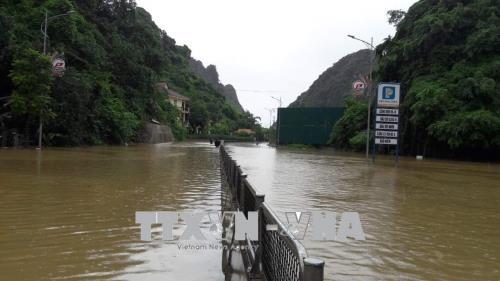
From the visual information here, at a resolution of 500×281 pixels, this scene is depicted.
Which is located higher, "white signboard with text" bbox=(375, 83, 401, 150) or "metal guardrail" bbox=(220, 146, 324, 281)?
"white signboard with text" bbox=(375, 83, 401, 150)

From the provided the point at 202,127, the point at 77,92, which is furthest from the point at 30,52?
the point at 202,127

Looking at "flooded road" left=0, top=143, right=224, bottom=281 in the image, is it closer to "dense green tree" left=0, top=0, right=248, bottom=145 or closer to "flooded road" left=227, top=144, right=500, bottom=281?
"flooded road" left=227, top=144, right=500, bottom=281

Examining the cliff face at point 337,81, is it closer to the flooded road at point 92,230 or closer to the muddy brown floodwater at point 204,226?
the muddy brown floodwater at point 204,226

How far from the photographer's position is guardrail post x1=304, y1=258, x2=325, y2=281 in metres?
2.47

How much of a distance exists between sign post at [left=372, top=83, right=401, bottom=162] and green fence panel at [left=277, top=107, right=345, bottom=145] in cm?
3032

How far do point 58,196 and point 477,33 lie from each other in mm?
32259

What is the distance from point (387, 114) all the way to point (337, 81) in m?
96.2

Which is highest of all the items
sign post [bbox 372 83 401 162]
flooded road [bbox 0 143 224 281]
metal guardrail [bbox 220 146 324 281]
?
sign post [bbox 372 83 401 162]

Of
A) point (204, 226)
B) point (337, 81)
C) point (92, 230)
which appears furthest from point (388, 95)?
point (337, 81)

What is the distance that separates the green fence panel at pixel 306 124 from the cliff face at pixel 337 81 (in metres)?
53.8

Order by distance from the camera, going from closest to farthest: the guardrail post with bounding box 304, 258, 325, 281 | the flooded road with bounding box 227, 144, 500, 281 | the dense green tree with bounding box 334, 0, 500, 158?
the guardrail post with bounding box 304, 258, 325, 281 → the flooded road with bounding box 227, 144, 500, 281 → the dense green tree with bounding box 334, 0, 500, 158

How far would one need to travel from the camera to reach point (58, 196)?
9914 mm

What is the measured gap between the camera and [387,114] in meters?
28.6

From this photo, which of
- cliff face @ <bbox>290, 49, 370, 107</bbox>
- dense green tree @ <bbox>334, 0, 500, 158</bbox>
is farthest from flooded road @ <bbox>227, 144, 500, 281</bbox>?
cliff face @ <bbox>290, 49, 370, 107</bbox>
